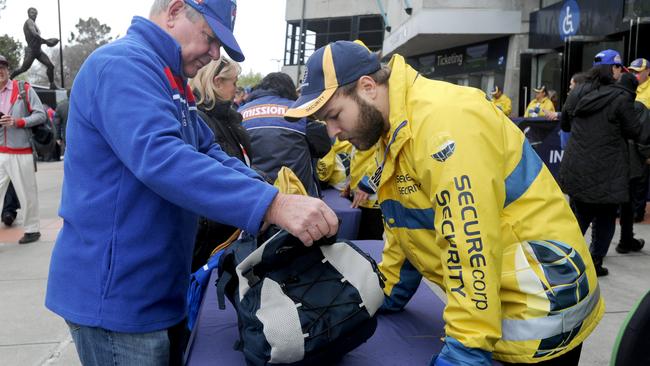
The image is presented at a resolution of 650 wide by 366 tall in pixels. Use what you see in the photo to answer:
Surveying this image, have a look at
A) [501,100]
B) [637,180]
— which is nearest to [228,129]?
[637,180]

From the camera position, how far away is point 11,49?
30.0m

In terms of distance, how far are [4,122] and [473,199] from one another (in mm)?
6085

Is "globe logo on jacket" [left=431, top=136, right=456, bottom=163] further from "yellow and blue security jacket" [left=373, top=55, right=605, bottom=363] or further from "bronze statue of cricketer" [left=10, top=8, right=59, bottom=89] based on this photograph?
"bronze statue of cricketer" [left=10, top=8, right=59, bottom=89]

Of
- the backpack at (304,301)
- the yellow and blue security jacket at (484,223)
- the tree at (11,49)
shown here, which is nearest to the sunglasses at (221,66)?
the yellow and blue security jacket at (484,223)

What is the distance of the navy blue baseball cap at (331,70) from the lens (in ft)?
6.05

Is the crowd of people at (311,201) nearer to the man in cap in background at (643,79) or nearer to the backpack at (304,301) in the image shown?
the backpack at (304,301)

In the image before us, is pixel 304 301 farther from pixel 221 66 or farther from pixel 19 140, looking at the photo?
pixel 19 140

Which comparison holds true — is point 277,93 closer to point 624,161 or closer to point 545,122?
point 624,161

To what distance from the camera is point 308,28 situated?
137 ft

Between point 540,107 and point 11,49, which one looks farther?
point 11,49

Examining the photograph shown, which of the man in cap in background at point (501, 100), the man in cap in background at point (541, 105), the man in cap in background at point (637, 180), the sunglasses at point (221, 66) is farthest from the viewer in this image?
the man in cap in background at point (501, 100)

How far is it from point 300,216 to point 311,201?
0.21 ft

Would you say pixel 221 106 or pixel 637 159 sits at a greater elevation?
pixel 221 106

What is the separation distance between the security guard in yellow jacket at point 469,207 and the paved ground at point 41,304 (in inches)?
80.7
